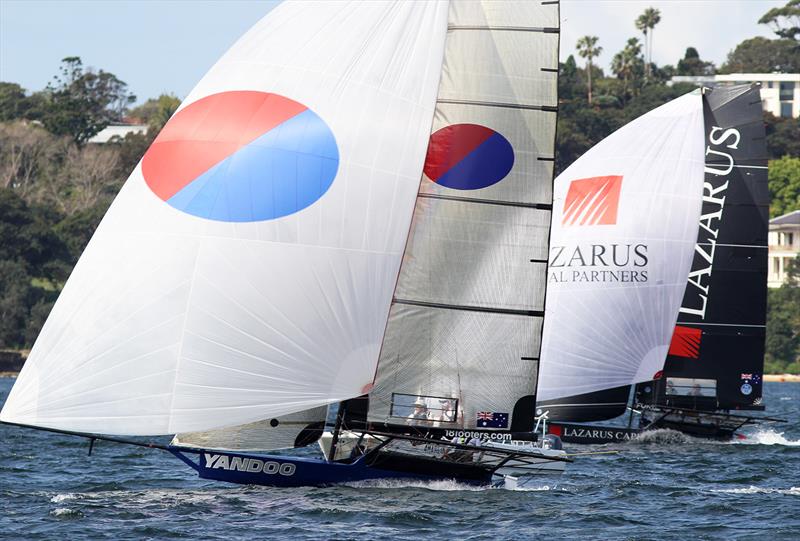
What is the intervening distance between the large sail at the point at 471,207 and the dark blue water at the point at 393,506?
1457 mm

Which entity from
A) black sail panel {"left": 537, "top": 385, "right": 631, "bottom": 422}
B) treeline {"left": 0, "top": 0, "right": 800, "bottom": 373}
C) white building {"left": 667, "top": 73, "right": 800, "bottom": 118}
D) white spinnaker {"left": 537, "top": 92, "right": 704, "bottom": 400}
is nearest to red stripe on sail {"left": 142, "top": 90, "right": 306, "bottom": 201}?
white spinnaker {"left": 537, "top": 92, "right": 704, "bottom": 400}

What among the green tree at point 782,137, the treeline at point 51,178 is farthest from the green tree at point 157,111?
the green tree at point 782,137

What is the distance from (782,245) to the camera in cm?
9731

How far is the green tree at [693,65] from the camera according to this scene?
6176 inches

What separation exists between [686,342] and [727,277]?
5.28 ft

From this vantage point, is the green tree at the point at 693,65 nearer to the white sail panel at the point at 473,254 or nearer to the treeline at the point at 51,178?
the treeline at the point at 51,178

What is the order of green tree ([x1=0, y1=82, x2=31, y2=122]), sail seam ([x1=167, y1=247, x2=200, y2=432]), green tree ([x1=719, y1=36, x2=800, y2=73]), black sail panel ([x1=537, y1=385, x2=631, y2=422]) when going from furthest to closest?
green tree ([x1=719, y1=36, x2=800, y2=73]) < green tree ([x1=0, y1=82, x2=31, y2=122]) < black sail panel ([x1=537, y1=385, x2=631, y2=422]) < sail seam ([x1=167, y1=247, x2=200, y2=432])

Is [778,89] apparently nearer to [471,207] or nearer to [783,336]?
[783,336]

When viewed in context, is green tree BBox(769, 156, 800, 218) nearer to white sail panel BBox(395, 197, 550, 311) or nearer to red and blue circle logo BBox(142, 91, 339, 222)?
white sail panel BBox(395, 197, 550, 311)

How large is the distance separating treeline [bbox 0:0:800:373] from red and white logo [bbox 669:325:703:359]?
47.1m

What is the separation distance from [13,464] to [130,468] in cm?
209

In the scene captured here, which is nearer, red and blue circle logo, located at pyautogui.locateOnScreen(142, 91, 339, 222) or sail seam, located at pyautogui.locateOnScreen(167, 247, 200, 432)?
sail seam, located at pyautogui.locateOnScreen(167, 247, 200, 432)

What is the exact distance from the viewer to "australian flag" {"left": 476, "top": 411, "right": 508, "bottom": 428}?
19.5m

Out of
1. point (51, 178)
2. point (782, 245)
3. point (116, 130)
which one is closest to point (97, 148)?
point (51, 178)
